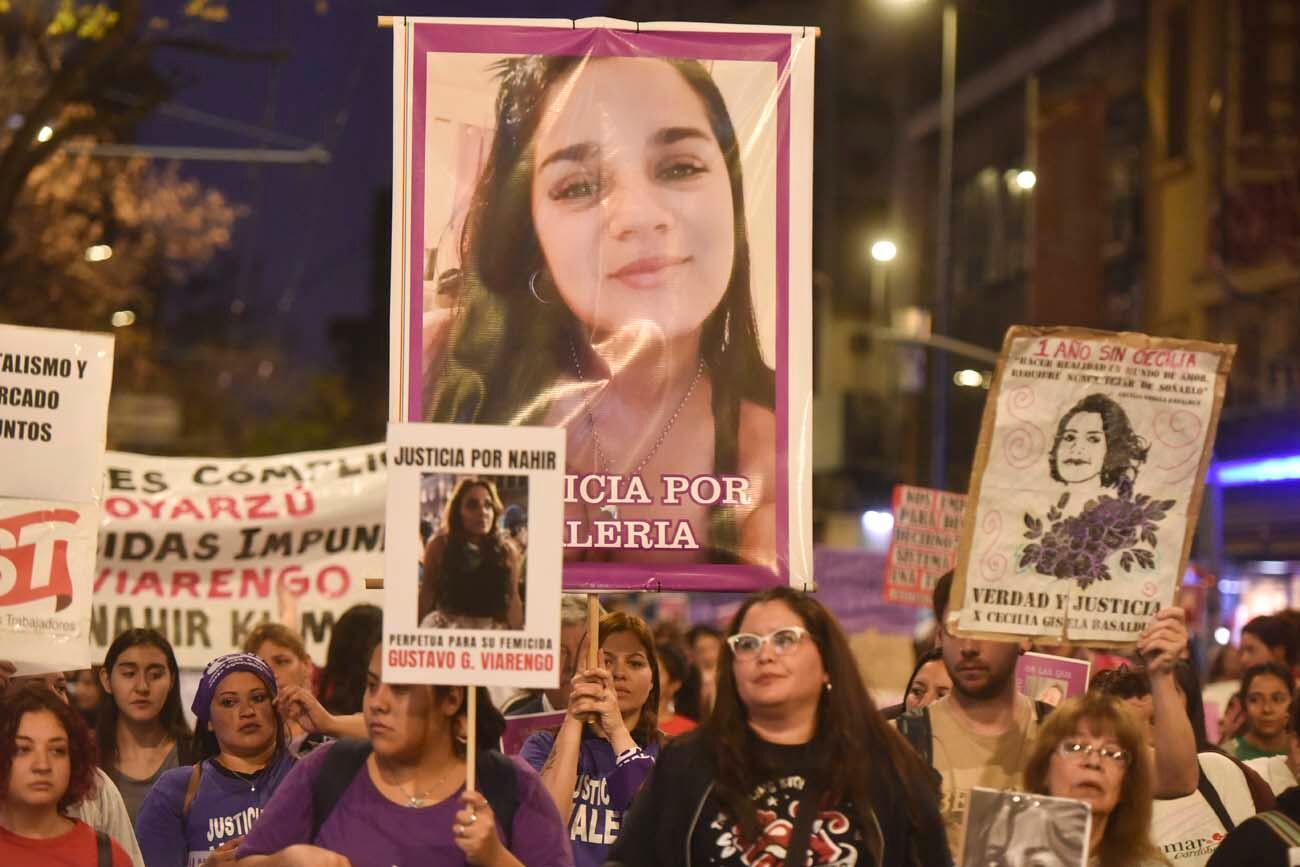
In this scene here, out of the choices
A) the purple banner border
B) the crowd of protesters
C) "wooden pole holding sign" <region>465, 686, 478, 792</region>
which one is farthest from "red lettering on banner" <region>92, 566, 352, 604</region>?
"wooden pole holding sign" <region>465, 686, 478, 792</region>

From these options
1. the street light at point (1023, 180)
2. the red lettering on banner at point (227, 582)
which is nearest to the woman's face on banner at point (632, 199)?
the red lettering on banner at point (227, 582)

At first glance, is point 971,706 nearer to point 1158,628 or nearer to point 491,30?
point 1158,628

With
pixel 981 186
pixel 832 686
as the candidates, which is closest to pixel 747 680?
pixel 832 686

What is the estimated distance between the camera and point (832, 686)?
17.4ft

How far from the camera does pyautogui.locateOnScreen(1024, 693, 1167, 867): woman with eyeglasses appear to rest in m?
5.54

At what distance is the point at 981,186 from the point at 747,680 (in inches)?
1933

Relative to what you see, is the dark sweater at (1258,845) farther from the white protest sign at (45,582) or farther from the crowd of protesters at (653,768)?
the white protest sign at (45,582)

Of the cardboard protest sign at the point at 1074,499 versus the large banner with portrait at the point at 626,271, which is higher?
the large banner with portrait at the point at 626,271

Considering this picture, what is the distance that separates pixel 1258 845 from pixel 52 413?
14.1 feet

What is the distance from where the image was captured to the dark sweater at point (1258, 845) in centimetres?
551

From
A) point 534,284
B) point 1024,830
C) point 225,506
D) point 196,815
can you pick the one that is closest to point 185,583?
point 225,506

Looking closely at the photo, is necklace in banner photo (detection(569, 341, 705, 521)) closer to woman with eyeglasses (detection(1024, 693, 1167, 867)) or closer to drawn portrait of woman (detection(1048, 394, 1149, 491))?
drawn portrait of woman (detection(1048, 394, 1149, 491))

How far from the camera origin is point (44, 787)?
6012 mm

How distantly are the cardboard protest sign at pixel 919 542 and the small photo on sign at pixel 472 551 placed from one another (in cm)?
835
